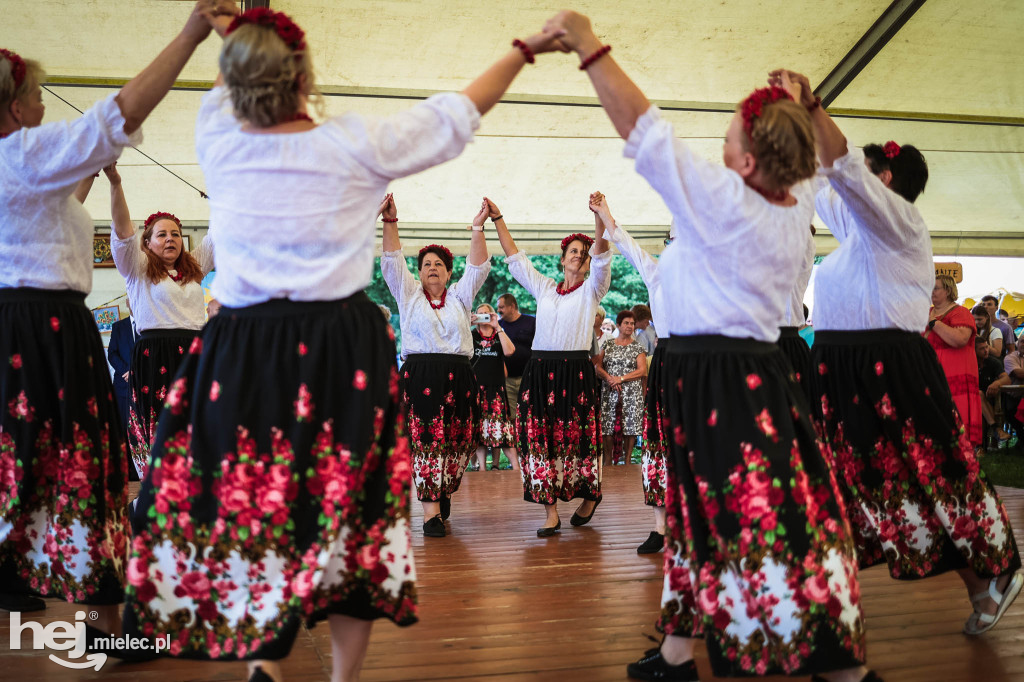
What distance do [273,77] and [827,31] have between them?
6098 millimetres

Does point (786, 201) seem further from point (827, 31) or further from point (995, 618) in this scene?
point (827, 31)

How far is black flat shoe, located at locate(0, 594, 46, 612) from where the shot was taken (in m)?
2.61

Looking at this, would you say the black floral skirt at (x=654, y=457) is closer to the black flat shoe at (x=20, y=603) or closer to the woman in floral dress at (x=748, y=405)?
the woman in floral dress at (x=748, y=405)

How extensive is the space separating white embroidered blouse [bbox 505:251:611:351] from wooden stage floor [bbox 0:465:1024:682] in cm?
112

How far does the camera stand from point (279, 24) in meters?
1.62

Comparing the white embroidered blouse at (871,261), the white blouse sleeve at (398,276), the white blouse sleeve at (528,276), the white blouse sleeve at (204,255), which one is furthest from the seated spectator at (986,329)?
the white blouse sleeve at (204,255)

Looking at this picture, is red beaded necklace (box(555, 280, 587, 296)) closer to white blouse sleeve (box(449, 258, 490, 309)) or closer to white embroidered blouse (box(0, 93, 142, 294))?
white blouse sleeve (box(449, 258, 490, 309))

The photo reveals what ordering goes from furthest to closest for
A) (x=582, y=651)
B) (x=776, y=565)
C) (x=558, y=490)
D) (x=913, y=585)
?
1. (x=558, y=490)
2. (x=913, y=585)
3. (x=582, y=651)
4. (x=776, y=565)

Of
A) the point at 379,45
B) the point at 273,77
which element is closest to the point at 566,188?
the point at 379,45

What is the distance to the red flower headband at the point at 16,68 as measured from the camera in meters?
2.26

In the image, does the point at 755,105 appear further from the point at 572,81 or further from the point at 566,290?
the point at 572,81

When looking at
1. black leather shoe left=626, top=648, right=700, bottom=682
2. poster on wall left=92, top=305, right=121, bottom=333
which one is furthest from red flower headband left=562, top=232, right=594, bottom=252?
poster on wall left=92, top=305, right=121, bottom=333

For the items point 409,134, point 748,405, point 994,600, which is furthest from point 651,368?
point 409,134

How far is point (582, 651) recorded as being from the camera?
7.93 feet
